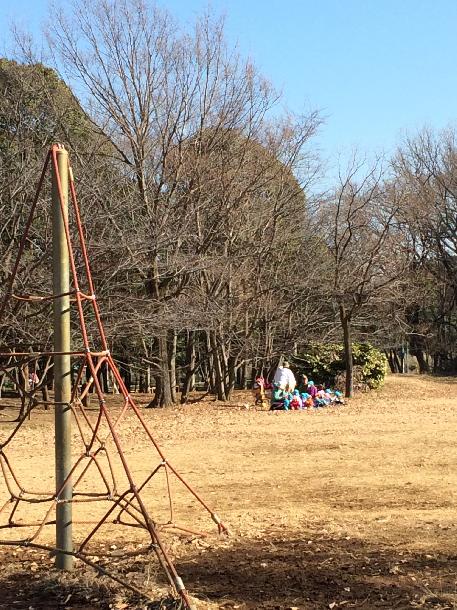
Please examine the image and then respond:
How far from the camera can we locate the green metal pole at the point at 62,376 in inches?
182

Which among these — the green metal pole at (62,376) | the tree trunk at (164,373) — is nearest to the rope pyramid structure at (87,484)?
the green metal pole at (62,376)

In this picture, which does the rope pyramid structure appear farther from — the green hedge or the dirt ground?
the green hedge

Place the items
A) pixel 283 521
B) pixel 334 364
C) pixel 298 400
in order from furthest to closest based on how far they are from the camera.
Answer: pixel 334 364 < pixel 298 400 < pixel 283 521

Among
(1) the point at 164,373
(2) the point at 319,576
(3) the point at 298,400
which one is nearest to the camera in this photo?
(2) the point at 319,576

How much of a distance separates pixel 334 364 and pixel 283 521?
51.0 ft

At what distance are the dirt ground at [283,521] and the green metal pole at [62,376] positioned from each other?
0.24m

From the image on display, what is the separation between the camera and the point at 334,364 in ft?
70.4

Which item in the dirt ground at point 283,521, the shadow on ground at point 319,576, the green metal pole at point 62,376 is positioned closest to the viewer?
the shadow on ground at point 319,576

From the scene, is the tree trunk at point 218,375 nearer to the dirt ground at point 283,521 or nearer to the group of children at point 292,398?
the group of children at point 292,398

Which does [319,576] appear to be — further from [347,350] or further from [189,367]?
[189,367]

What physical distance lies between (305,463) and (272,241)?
10988 millimetres

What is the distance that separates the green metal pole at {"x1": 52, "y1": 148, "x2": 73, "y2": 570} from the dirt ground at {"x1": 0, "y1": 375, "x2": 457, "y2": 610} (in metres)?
0.24

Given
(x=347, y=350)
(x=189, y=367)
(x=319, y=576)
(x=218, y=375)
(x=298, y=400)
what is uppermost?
(x=347, y=350)

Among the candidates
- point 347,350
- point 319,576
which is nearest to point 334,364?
point 347,350
